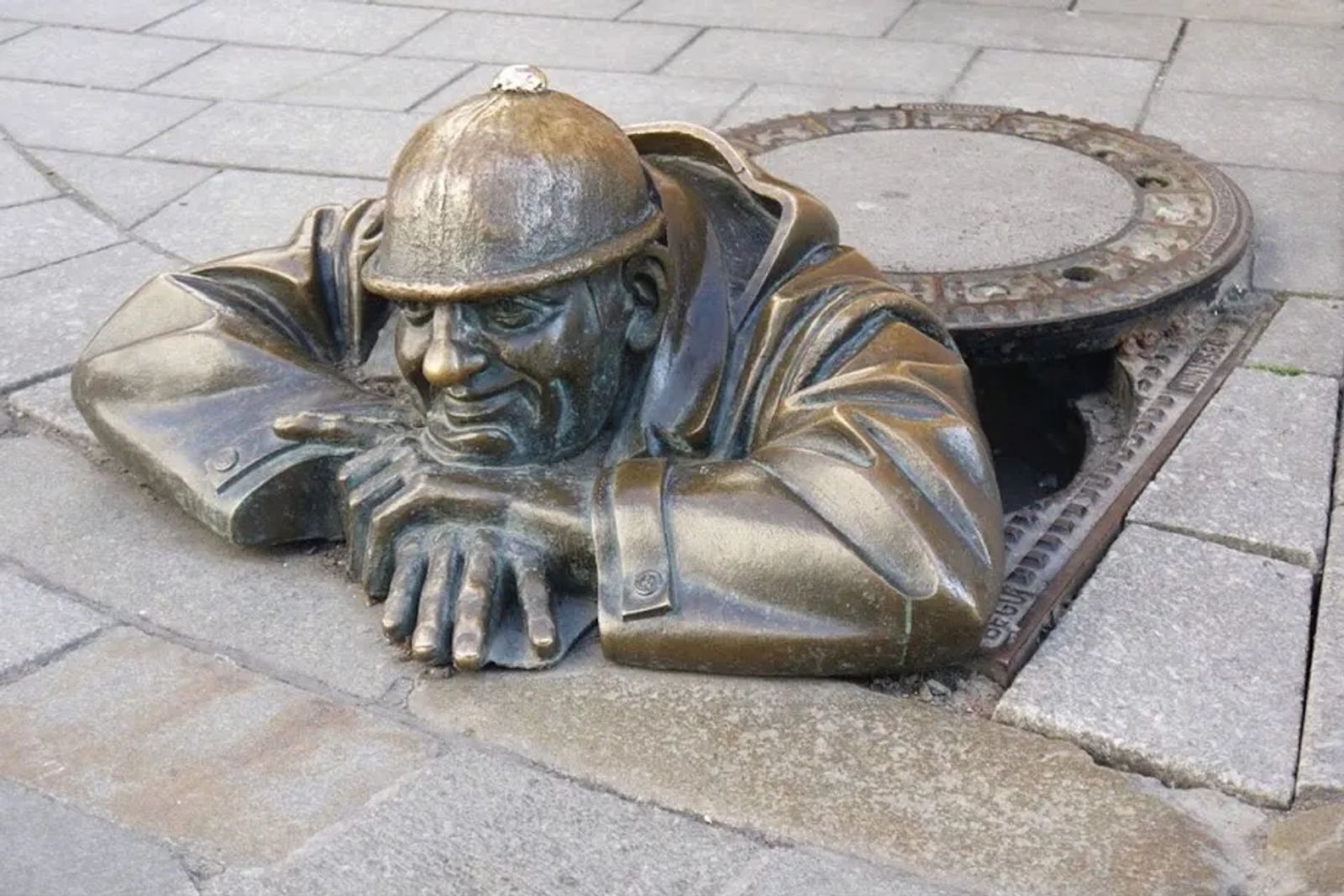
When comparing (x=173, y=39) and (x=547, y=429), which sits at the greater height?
(x=547, y=429)

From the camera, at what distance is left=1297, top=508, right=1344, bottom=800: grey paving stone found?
2215 mm

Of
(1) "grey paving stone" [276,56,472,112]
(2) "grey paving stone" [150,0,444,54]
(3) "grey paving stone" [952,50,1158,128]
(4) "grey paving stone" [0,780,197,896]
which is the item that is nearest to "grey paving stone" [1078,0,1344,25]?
(3) "grey paving stone" [952,50,1158,128]

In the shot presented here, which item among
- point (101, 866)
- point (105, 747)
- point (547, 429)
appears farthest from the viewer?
point (547, 429)

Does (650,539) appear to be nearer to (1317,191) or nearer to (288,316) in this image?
(288,316)

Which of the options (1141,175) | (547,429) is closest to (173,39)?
(1141,175)

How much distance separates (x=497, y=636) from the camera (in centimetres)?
249

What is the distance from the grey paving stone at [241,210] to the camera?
163 inches

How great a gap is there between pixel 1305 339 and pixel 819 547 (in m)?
1.63

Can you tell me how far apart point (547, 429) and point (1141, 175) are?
6.65 feet

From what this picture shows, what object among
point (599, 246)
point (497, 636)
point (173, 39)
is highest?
point (599, 246)

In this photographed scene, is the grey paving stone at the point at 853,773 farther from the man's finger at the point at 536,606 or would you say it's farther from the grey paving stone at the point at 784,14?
the grey paving stone at the point at 784,14

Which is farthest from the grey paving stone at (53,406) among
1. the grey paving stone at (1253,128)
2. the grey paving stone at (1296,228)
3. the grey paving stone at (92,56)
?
the grey paving stone at (1253,128)

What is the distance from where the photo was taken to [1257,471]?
9.81 ft

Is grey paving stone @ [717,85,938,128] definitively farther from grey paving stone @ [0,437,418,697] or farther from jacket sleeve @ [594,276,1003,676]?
jacket sleeve @ [594,276,1003,676]
